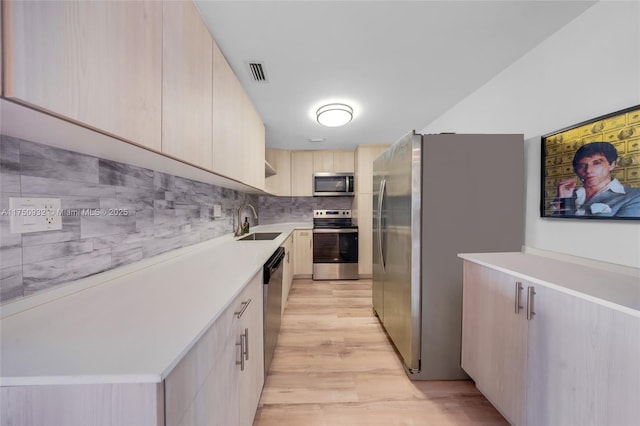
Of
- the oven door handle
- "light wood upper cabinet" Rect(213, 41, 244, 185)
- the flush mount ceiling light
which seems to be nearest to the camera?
"light wood upper cabinet" Rect(213, 41, 244, 185)

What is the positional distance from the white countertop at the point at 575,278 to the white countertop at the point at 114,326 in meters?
1.28

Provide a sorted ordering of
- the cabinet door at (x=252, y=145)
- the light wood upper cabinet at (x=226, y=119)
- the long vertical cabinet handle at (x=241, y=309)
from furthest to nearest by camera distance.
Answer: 1. the cabinet door at (x=252, y=145)
2. the light wood upper cabinet at (x=226, y=119)
3. the long vertical cabinet handle at (x=241, y=309)

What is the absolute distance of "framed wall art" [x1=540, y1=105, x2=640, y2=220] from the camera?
107cm

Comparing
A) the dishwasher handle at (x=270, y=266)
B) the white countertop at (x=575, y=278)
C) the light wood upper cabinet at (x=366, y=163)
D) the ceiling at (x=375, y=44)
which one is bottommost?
the dishwasher handle at (x=270, y=266)

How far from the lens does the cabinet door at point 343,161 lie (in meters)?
4.13

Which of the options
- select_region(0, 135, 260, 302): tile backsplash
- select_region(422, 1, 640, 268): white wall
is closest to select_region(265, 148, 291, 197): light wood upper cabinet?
select_region(0, 135, 260, 302): tile backsplash

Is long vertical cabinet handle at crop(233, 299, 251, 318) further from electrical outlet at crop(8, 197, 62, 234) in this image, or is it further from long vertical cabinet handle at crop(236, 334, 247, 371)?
electrical outlet at crop(8, 197, 62, 234)

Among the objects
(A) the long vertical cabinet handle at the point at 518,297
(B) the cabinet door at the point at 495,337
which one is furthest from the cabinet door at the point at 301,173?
(A) the long vertical cabinet handle at the point at 518,297

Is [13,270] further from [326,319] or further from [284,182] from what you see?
[284,182]

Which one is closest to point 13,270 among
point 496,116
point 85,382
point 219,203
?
point 85,382

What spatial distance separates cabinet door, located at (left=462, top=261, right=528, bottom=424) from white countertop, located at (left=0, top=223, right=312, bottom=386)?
50.5 inches

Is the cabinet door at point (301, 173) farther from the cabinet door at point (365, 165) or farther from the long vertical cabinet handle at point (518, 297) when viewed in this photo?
the long vertical cabinet handle at point (518, 297)

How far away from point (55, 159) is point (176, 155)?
39 cm

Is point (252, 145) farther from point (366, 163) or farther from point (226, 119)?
point (366, 163)
